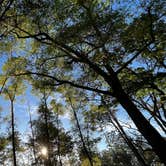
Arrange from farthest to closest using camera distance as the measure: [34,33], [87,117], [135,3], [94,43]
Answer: [87,117]
[34,33]
[94,43]
[135,3]

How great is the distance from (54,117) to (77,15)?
25.1m

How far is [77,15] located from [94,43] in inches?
59.6

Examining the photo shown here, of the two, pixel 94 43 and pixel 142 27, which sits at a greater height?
pixel 94 43

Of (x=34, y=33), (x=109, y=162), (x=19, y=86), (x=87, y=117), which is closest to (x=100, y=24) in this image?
(x=34, y=33)

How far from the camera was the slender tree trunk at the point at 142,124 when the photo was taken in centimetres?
804

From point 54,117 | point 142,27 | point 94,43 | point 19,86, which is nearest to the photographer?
point 142,27

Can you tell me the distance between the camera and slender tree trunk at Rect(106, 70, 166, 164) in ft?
26.4

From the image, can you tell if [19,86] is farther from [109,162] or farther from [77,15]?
[109,162]

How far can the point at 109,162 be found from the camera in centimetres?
7956

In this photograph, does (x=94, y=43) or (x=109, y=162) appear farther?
(x=109, y=162)

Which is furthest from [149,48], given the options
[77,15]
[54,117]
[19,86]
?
[54,117]

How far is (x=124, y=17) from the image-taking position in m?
9.59

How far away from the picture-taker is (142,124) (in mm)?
8461

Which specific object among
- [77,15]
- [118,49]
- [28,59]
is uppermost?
[28,59]
